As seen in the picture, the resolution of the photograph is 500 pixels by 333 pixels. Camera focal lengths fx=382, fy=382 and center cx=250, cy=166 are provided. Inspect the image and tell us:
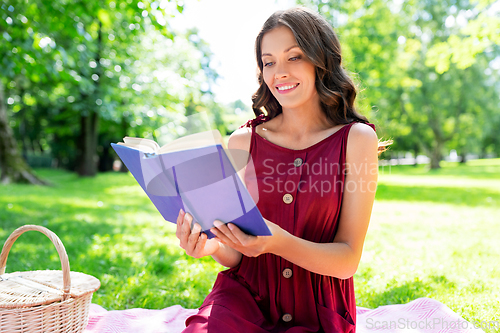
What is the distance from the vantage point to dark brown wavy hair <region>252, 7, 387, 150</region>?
5.99 feet

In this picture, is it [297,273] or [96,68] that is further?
[96,68]

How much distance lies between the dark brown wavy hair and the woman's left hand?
843mm

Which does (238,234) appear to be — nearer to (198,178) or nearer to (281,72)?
(198,178)

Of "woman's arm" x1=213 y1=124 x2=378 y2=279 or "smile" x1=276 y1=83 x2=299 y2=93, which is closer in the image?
"woman's arm" x1=213 y1=124 x2=378 y2=279

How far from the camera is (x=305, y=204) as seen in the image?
1.78m

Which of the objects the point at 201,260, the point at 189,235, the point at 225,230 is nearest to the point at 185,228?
the point at 189,235

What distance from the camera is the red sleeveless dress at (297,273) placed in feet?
5.76

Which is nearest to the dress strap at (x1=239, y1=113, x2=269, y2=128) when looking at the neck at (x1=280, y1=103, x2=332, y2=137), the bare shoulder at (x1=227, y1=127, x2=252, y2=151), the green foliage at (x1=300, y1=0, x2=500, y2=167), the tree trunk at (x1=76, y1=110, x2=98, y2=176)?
the bare shoulder at (x1=227, y1=127, x2=252, y2=151)

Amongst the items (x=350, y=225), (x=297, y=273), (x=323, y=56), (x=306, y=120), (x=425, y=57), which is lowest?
(x=297, y=273)

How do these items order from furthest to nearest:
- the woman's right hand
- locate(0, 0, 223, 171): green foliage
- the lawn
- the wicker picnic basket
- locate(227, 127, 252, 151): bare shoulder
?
locate(0, 0, 223, 171): green foliage → the lawn → locate(227, 127, 252, 151): bare shoulder → the wicker picnic basket → the woman's right hand

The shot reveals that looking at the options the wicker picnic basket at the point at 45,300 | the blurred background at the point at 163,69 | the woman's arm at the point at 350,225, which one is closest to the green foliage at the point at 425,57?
the blurred background at the point at 163,69

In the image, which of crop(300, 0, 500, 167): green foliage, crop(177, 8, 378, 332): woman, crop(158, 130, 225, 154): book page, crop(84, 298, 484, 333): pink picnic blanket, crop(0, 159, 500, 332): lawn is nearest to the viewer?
crop(158, 130, 225, 154): book page

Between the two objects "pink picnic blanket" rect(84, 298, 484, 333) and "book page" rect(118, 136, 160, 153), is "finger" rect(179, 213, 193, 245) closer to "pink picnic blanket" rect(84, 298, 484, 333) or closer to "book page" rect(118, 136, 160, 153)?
"book page" rect(118, 136, 160, 153)

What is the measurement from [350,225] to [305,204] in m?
0.23
